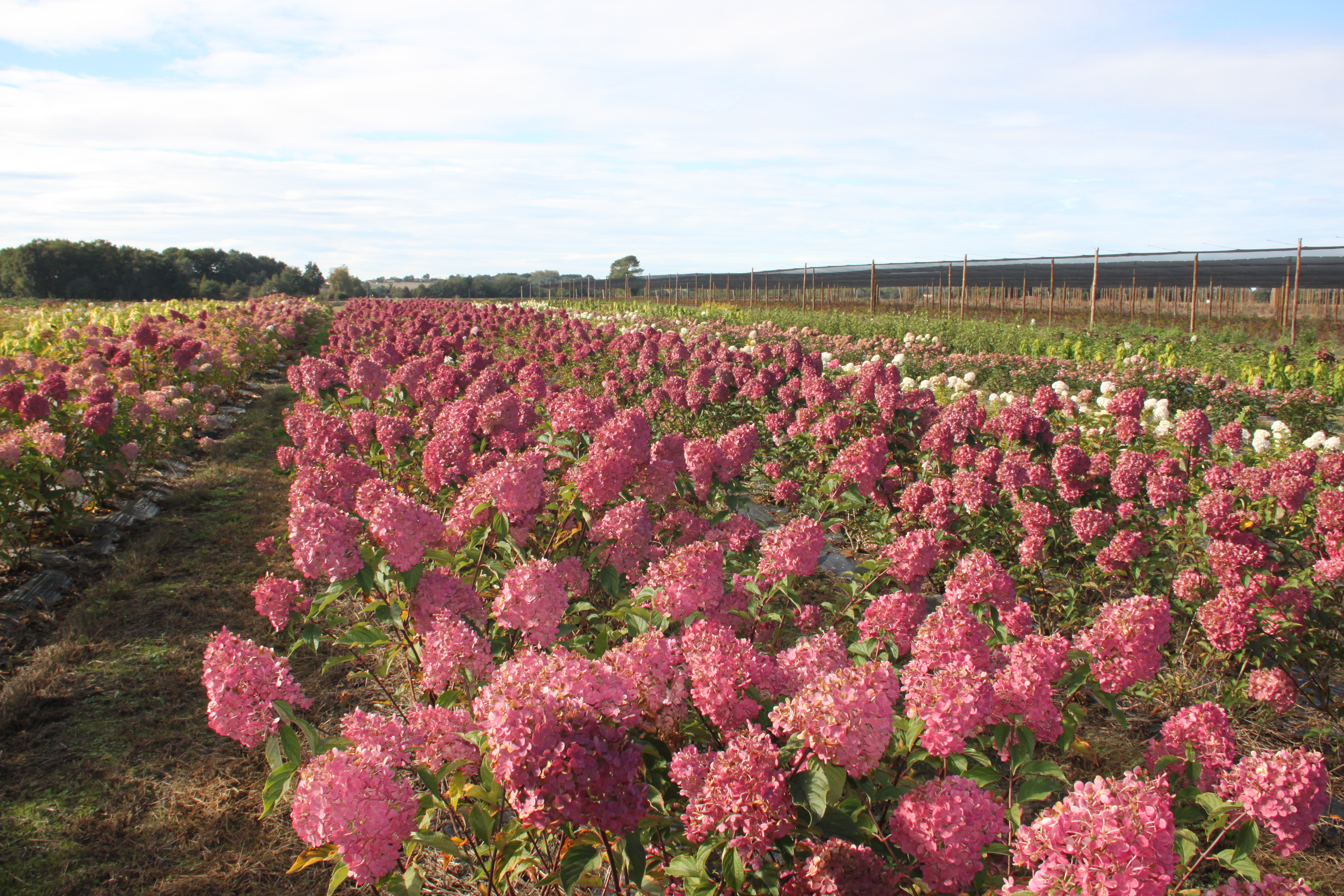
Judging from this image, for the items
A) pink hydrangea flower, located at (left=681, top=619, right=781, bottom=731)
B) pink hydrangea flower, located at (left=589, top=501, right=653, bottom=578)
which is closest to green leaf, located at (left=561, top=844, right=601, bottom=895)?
pink hydrangea flower, located at (left=681, top=619, right=781, bottom=731)

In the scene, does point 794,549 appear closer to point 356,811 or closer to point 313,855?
point 356,811

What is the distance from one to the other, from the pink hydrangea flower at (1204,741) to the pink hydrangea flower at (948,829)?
71 cm

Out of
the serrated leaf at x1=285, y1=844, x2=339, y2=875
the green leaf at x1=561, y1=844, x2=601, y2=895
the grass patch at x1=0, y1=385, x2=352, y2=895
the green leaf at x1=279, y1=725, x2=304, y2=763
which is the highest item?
the green leaf at x1=279, y1=725, x2=304, y2=763

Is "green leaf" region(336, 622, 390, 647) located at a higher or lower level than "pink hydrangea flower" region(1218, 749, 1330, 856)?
higher

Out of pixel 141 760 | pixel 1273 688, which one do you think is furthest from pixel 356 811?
pixel 1273 688

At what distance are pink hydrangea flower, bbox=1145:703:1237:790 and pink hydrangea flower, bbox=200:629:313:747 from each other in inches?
83.5

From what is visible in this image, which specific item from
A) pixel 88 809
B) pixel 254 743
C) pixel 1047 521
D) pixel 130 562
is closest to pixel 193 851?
pixel 88 809

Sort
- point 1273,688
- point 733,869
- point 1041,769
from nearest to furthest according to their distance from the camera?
point 733,869
point 1041,769
point 1273,688

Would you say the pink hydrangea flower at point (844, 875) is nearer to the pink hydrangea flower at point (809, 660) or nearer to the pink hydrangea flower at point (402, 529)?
the pink hydrangea flower at point (809, 660)

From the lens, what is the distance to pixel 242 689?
179 cm

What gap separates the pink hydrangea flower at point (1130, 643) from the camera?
202 centimetres

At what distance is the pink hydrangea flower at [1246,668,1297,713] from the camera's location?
8.50ft

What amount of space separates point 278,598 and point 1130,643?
262cm

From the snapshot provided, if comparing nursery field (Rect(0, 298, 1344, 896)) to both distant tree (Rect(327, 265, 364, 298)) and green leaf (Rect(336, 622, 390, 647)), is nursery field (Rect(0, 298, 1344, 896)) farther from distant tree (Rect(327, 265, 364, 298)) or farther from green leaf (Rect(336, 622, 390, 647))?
distant tree (Rect(327, 265, 364, 298))
